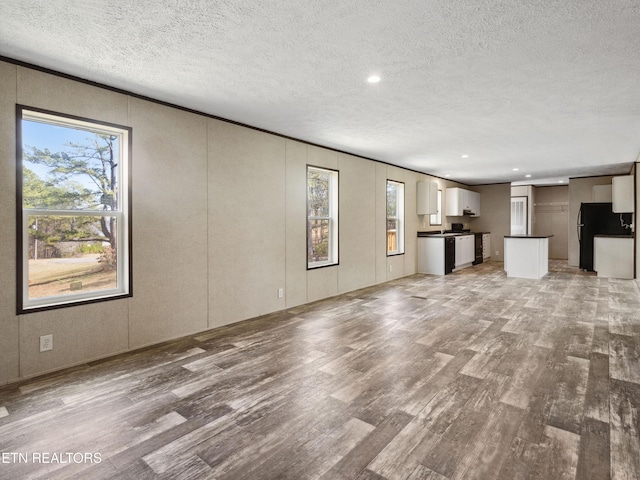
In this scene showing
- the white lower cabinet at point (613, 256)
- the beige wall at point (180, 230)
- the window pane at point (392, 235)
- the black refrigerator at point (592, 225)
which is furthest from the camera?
the black refrigerator at point (592, 225)

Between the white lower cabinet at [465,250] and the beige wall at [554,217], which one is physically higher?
the beige wall at [554,217]

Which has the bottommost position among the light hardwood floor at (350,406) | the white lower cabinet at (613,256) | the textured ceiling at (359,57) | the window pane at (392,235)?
the light hardwood floor at (350,406)

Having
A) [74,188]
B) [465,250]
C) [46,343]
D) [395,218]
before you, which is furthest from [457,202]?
[46,343]

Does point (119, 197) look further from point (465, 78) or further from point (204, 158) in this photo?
point (465, 78)

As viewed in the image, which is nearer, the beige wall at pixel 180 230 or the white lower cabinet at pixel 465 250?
the beige wall at pixel 180 230

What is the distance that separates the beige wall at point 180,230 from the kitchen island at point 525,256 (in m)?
4.32

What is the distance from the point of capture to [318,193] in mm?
5824

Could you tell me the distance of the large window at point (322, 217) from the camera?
18.5 feet

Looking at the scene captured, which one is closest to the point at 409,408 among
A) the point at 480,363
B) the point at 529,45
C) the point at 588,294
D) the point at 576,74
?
the point at 480,363

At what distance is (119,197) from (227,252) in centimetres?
131

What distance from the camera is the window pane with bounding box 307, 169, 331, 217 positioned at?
18.6 feet

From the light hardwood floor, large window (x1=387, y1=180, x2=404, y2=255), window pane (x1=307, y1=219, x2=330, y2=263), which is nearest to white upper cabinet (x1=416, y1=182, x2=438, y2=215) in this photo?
large window (x1=387, y1=180, x2=404, y2=255)

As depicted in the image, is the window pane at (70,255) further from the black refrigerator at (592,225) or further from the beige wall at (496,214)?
the beige wall at (496,214)

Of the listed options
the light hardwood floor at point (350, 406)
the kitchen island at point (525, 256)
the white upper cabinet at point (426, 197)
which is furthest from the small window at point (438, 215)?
the light hardwood floor at point (350, 406)
